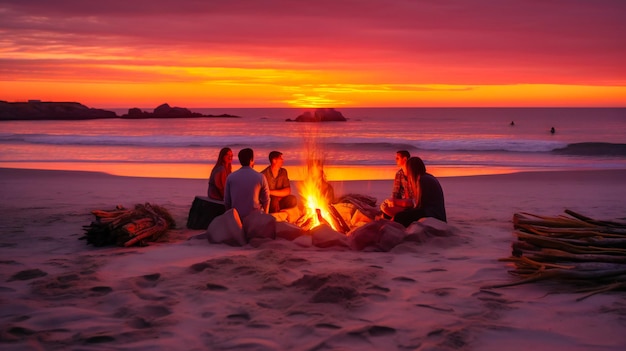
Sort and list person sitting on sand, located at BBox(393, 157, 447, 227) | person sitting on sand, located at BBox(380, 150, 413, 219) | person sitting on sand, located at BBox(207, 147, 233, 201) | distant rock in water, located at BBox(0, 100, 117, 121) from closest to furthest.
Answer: person sitting on sand, located at BBox(393, 157, 447, 227)
person sitting on sand, located at BBox(380, 150, 413, 219)
person sitting on sand, located at BBox(207, 147, 233, 201)
distant rock in water, located at BBox(0, 100, 117, 121)

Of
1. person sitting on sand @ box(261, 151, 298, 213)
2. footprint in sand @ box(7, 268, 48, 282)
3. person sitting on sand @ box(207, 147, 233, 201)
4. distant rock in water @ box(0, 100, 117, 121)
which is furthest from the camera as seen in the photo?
distant rock in water @ box(0, 100, 117, 121)

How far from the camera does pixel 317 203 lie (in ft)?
31.5

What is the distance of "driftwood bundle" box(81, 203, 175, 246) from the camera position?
824 centimetres

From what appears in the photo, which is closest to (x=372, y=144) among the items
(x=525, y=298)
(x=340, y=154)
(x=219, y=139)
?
(x=340, y=154)

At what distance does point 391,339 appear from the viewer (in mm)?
4805

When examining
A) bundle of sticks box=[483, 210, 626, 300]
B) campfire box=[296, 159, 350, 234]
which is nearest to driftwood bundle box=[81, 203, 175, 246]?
campfire box=[296, 159, 350, 234]

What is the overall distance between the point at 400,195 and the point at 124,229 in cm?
423

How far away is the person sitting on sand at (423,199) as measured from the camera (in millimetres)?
8844

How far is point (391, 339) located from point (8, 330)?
3008 mm

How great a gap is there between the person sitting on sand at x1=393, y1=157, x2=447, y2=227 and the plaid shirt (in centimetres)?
62

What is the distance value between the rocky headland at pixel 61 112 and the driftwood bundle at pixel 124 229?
271 feet

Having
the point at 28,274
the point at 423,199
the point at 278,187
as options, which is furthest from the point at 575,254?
the point at 28,274

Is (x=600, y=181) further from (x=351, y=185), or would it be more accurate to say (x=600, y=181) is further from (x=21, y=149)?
(x=21, y=149)

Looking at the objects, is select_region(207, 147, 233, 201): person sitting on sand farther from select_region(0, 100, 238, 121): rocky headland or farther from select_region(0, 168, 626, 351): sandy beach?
select_region(0, 100, 238, 121): rocky headland
